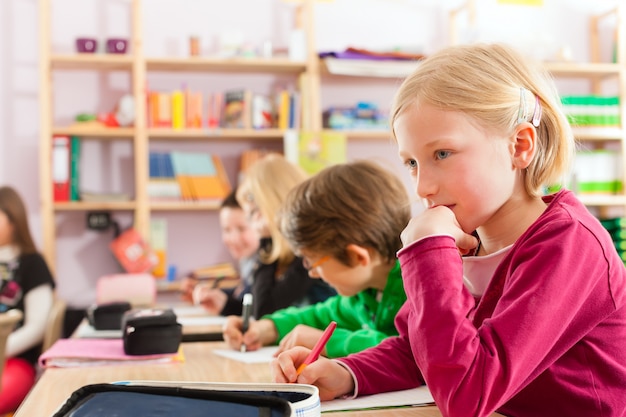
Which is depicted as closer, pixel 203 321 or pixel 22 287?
pixel 203 321

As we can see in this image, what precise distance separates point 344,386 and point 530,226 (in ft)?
1.13

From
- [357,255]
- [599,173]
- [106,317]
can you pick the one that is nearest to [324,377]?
[357,255]

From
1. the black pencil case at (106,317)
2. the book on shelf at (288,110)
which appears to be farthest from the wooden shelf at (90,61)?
the black pencil case at (106,317)

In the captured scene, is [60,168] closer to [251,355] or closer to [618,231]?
[251,355]

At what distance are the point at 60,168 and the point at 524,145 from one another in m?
3.58

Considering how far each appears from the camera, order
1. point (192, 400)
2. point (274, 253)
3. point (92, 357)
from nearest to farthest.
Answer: point (192, 400), point (92, 357), point (274, 253)

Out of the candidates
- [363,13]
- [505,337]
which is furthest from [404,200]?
[363,13]

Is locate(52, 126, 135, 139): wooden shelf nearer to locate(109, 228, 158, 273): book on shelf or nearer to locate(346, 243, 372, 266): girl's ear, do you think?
locate(109, 228, 158, 273): book on shelf

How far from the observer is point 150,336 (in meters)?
1.56

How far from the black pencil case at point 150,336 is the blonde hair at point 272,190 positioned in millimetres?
761

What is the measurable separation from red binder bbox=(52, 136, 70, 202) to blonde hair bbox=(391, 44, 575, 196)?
11.3 ft

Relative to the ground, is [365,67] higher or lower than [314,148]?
higher

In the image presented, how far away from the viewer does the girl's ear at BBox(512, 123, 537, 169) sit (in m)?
0.99

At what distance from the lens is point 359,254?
1.54 metres
